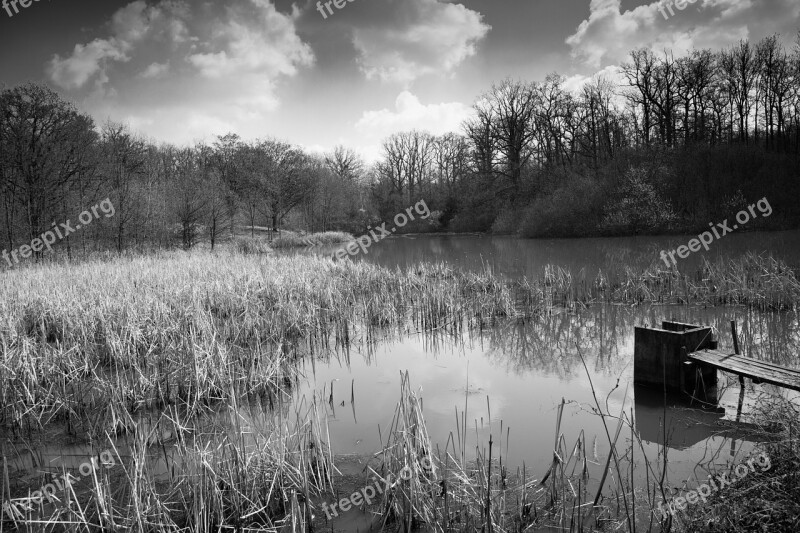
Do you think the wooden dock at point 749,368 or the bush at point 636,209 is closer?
the wooden dock at point 749,368

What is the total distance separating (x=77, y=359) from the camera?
20.4ft

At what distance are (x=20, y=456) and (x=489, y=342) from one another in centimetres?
603

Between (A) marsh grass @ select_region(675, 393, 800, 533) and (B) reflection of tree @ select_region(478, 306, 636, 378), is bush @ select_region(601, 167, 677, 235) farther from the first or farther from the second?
(A) marsh grass @ select_region(675, 393, 800, 533)

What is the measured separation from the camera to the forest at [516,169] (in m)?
19.8

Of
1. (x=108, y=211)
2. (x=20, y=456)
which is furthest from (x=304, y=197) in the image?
(x=20, y=456)

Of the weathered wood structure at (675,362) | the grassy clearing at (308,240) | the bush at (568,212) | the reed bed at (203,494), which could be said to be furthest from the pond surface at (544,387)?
the grassy clearing at (308,240)

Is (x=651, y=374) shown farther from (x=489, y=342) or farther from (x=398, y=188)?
(x=398, y=188)

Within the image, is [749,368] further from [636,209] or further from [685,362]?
[636,209]
